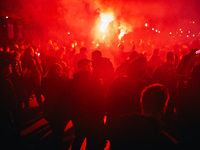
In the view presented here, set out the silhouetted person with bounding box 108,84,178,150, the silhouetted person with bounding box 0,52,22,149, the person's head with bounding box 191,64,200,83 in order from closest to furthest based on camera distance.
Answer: the silhouetted person with bounding box 108,84,178,150
the person's head with bounding box 191,64,200,83
the silhouetted person with bounding box 0,52,22,149

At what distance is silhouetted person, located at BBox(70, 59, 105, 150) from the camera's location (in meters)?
3.27

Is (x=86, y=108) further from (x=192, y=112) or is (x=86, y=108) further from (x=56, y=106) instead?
(x=192, y=112)

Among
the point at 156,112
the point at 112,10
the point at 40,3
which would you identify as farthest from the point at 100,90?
the point at 40,3

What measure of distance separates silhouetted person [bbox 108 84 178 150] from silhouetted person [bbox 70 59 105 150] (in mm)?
1317

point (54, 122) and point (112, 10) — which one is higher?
point (112, 10)

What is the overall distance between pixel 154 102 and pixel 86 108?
1533 mm

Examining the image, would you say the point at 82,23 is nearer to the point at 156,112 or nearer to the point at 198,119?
the point at 198,119

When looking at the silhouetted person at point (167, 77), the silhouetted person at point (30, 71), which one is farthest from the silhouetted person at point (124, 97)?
the silhouetted person at point (30, 71)

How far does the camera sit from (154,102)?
2.00 meters

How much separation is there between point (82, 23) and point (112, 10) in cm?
303

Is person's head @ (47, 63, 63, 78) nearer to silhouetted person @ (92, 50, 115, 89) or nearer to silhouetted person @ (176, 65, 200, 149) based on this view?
silhouetted person @ (92, 50, 115, 89)

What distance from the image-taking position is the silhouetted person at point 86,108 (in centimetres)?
327

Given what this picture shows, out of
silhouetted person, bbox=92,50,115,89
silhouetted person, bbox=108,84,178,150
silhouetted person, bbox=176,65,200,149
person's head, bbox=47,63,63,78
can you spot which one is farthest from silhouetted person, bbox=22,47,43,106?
silhouetted person, bbox=108,84,178,150

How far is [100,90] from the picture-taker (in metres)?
3.44
